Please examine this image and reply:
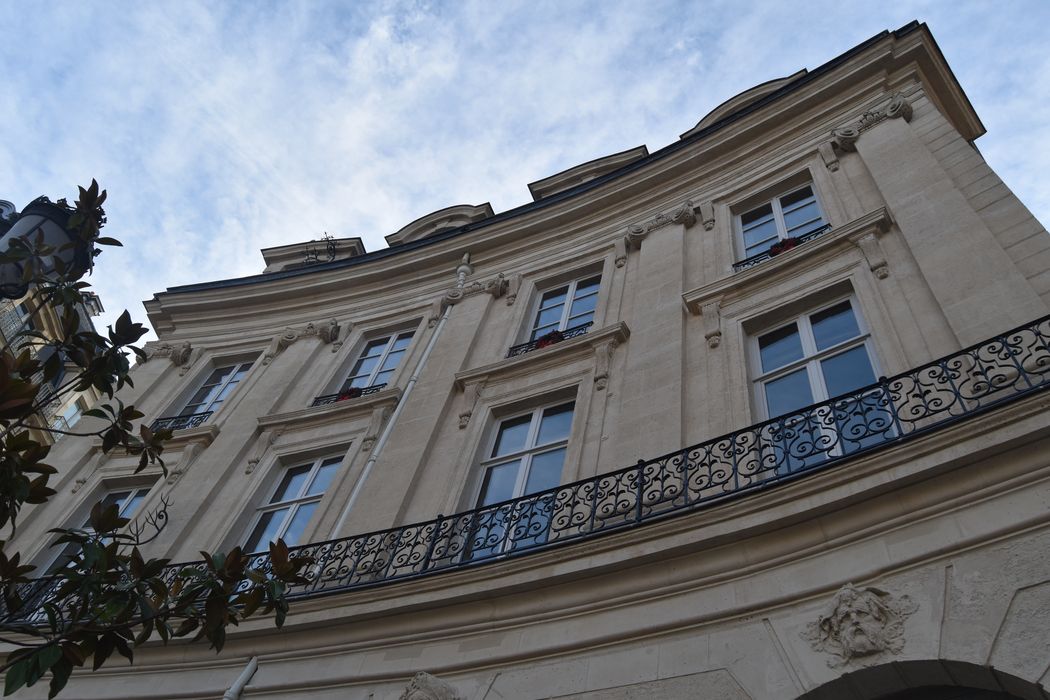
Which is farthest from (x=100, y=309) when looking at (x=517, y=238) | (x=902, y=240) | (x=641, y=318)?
(x=902, y=240)

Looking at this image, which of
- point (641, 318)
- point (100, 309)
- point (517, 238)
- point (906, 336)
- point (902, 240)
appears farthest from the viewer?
point (100, 309)

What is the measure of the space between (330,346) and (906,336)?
10844 mm

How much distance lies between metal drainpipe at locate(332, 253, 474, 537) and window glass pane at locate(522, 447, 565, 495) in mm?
2294

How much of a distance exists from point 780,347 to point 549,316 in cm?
500

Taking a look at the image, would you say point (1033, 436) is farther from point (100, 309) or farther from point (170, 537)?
point (100, 309)

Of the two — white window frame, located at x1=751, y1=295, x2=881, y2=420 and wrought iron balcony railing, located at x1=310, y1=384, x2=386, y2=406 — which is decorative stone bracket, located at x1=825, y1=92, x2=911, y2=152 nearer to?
white window frame, located at x1=751, y1=295, x2=881, y2=420

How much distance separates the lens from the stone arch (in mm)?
4926

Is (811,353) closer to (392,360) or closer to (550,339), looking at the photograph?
(550,339)

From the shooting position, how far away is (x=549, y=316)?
13789 millimetres

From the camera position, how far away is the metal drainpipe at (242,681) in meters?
7.78

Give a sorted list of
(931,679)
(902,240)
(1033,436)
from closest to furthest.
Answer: (931,679) < (1033,436) < (902,240)

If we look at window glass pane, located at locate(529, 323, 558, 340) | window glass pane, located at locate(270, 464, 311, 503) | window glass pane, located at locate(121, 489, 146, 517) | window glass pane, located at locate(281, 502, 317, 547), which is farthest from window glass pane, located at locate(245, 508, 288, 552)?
window glass pane, located at locate(529, 323, 558, 340)

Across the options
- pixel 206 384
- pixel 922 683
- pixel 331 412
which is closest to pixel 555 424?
pixel 331 412

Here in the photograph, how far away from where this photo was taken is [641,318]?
1092cm
